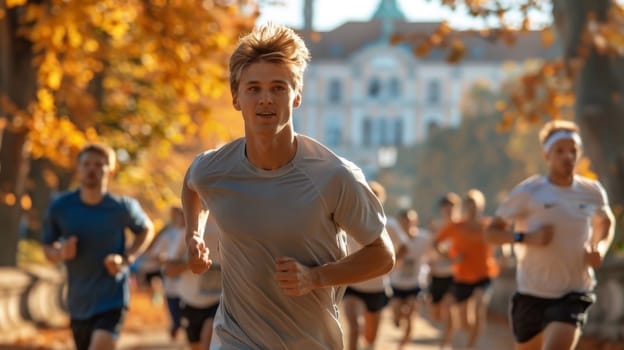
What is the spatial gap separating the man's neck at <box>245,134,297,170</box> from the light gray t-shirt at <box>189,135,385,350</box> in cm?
3

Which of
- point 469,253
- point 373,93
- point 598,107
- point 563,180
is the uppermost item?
point 563,180

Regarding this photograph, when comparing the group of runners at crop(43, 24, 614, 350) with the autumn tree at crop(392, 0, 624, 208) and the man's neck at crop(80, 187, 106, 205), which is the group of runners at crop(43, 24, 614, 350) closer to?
the man's neck at crop(80, 187, 106, 205)

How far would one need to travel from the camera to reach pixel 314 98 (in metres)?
143

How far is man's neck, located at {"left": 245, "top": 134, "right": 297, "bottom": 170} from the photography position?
224 inches

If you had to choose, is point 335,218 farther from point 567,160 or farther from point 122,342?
point 122,342

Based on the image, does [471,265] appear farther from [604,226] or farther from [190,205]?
[190,205]

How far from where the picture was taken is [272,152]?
5.71 metres

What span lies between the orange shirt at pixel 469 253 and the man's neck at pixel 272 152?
1204 cm

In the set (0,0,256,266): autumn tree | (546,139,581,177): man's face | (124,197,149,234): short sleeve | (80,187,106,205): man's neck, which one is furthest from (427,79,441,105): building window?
(546,139,581,177): man's face

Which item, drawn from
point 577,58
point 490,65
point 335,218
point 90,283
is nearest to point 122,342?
point 577,58

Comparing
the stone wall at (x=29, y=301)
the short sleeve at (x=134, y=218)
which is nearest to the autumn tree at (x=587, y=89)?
the stone wall at (x=29, y=301)

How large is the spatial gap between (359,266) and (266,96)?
0.69 metres

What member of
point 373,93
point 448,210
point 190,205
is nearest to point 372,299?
point 448,210

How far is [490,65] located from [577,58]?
397ft
